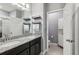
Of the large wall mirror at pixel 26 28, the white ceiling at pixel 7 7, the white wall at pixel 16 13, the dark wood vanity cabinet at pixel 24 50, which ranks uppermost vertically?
the white ceiling at pixel 7 7

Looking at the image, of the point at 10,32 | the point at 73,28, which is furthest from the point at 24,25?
the point at 73,28

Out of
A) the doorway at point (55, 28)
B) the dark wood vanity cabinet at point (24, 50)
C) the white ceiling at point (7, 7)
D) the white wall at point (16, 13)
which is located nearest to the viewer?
the dark wood vanity cabinet at point (24, 50)

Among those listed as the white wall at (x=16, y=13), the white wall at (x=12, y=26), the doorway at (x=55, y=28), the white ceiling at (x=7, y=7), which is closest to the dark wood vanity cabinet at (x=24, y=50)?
the white wall at (x=12, y=26)

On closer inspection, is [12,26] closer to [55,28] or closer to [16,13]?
[16,13]

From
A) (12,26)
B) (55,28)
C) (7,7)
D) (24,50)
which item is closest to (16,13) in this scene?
(7,7)

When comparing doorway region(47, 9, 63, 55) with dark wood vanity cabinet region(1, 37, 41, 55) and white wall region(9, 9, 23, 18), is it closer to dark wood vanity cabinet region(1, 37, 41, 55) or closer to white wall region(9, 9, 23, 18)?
dark wood vanity cabinet region(1, 37, 41, 55)

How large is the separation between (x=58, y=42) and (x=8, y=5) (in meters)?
2.73

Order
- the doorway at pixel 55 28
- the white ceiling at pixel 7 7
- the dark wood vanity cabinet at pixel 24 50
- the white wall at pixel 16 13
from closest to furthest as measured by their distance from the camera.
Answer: the dark wood vanity cabinet at pixel 24 50 < the white ceiling at pixel 7 7 < the white wall at pixel 16 13 < the doorway at pixel 55 28

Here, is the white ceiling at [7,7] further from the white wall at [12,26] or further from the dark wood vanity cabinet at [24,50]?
Result: the dark wood vanity cabinet at [24,50]

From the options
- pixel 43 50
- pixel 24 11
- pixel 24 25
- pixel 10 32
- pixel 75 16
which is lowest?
pixel 43 50

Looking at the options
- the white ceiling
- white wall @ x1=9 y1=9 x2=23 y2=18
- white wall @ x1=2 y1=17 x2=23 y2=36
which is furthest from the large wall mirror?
the white ceiling

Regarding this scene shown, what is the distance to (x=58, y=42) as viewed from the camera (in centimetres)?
339

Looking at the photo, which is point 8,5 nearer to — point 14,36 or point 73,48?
point 14,36
